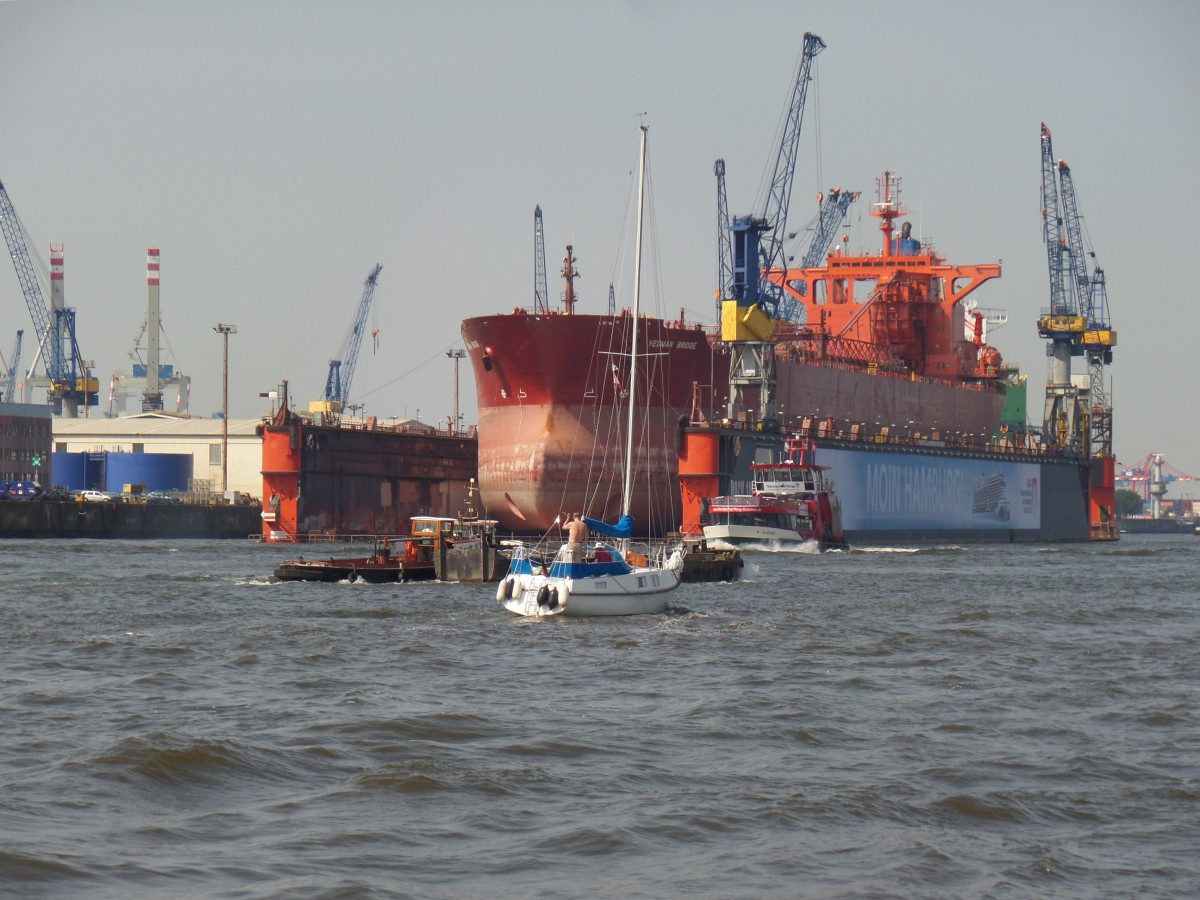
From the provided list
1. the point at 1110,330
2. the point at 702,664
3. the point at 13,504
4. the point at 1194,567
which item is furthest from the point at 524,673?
the point at 1110,330

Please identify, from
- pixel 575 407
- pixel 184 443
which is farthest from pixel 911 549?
pixel 184 443

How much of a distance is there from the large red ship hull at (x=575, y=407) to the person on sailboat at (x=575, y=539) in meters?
38.0

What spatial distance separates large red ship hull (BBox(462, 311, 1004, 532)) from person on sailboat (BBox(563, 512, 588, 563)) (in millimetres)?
38025

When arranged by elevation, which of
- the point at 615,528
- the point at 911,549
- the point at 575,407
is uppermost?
the point at 575,407

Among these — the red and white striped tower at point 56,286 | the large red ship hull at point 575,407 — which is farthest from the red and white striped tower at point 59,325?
the large red ship hull at point 575,407

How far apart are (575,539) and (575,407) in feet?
139

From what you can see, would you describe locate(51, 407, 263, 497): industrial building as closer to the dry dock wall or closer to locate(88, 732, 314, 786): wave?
the dry dock wall

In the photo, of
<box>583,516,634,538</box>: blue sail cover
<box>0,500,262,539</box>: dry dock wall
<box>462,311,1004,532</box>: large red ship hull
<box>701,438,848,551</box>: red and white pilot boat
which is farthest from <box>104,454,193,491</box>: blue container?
Result: <box>583,516,634,538</box>: blue sail cover

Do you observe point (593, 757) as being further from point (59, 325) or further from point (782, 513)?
point (59, 325)

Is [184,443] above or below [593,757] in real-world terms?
above

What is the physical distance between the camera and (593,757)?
66.0 ft

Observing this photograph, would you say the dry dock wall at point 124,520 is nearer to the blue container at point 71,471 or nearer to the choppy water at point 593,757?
the blue container at point 71,471

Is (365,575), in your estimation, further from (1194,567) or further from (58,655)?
(1194,567)

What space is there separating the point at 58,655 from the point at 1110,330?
11119 centimetres
